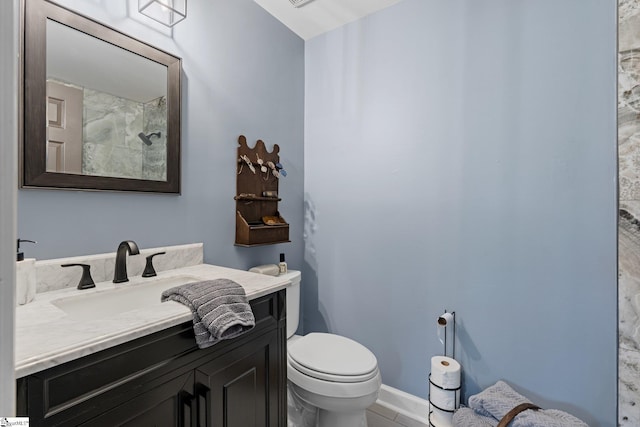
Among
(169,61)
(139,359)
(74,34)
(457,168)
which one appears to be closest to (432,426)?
(457,168)

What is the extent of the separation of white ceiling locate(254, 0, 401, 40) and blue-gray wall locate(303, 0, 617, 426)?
57 millimetres

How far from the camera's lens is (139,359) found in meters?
0.73

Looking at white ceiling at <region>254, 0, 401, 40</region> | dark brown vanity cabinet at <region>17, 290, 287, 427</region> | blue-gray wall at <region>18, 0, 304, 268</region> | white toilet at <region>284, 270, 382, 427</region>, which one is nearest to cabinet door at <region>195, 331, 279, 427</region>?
dark brown vanity cabinet at <region>17, 290, 287, 427</region>

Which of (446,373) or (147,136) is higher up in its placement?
(147,136)

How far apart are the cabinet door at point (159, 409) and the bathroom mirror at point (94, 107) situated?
757 mm

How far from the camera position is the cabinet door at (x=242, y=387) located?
2.85 feet

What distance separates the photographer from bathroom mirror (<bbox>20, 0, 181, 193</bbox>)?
3.18 feet

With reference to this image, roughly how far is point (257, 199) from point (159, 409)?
3.71ft

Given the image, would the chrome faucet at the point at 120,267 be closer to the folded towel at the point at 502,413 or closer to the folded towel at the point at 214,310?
the folded towel at the point at 214,310

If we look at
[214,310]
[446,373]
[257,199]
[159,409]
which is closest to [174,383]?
[159,409]

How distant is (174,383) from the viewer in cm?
80

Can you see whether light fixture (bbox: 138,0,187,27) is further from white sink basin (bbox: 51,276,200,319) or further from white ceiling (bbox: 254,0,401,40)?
white sink basin (bbox: 51,276,200,319)

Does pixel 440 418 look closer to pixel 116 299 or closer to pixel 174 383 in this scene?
pixel 174 383

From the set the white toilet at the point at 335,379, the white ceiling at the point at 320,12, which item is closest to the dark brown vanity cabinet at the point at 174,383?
the white toilet at the point at 335,379
